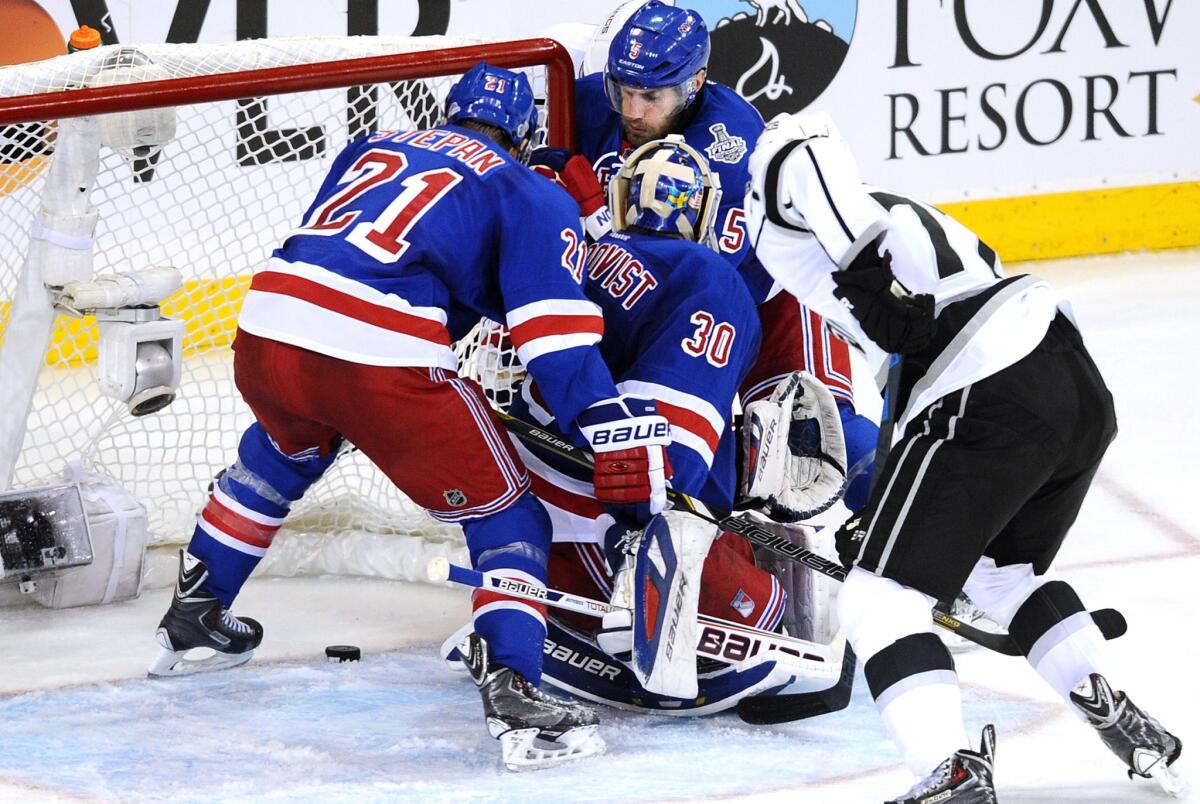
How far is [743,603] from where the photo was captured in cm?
307

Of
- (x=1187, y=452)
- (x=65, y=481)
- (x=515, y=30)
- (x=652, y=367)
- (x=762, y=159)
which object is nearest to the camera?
(x=762, y=159)

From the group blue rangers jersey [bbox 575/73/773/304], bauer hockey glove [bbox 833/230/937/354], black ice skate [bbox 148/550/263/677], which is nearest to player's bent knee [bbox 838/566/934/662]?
bauer hockey glove [bbox 833/230/937/354]

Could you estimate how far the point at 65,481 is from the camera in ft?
11.7

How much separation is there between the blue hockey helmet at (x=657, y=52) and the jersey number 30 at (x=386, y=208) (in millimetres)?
641

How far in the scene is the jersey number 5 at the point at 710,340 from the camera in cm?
302

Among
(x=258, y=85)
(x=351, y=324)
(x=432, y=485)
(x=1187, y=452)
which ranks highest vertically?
(x=258, y=85)

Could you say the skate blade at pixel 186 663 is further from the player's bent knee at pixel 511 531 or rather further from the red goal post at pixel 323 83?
the red goal post at pixel 323 83

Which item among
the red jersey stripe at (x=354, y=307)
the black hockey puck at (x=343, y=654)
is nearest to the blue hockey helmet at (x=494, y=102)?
the red jersey stripe at (x=354, y=307)

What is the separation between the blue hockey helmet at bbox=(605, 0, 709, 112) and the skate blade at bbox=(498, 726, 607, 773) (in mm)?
1235

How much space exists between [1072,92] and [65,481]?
360cm

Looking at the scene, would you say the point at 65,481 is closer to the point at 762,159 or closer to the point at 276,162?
the point at 276,162

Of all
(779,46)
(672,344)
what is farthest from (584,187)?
(779,46)

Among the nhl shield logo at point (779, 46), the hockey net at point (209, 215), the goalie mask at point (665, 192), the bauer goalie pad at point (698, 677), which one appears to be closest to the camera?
the bauer goalie pad at point (698, 677)

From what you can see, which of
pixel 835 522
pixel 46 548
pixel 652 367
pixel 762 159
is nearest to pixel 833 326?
pixel 762 159
